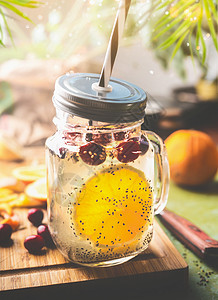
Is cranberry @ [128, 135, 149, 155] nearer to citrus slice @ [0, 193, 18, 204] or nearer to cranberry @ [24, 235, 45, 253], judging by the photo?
cranberry @ [24, 235, 45, 253]

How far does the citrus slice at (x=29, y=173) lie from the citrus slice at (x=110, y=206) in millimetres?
320

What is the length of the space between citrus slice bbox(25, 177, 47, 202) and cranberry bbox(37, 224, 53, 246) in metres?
0.11

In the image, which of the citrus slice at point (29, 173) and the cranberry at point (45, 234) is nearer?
the cranberry at point (45, 234)

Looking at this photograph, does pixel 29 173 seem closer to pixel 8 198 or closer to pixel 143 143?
pixel 8 198

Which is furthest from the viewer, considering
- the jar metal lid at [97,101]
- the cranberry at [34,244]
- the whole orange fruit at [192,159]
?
the whole orange fruit at [192,159]

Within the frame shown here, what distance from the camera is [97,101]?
1.72 feet

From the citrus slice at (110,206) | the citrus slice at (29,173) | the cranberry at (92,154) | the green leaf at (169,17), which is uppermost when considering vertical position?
the green leaf at (169,17)

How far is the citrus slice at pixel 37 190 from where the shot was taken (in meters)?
0.80

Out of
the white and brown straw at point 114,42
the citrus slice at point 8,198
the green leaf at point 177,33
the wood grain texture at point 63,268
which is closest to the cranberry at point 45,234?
the wood grain texture at point 63,268

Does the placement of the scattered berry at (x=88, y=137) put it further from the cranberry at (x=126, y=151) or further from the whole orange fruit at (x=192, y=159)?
the whole orange fruit at (x=192, y=159)

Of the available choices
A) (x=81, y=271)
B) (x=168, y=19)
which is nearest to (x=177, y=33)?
(x=168, y=19)

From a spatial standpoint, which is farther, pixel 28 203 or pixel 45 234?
pixel 28 203

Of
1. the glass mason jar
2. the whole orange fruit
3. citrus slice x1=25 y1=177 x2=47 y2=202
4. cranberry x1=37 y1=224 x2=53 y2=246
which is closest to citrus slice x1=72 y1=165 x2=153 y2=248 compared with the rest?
the glass mason jar

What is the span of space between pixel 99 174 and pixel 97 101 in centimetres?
10
